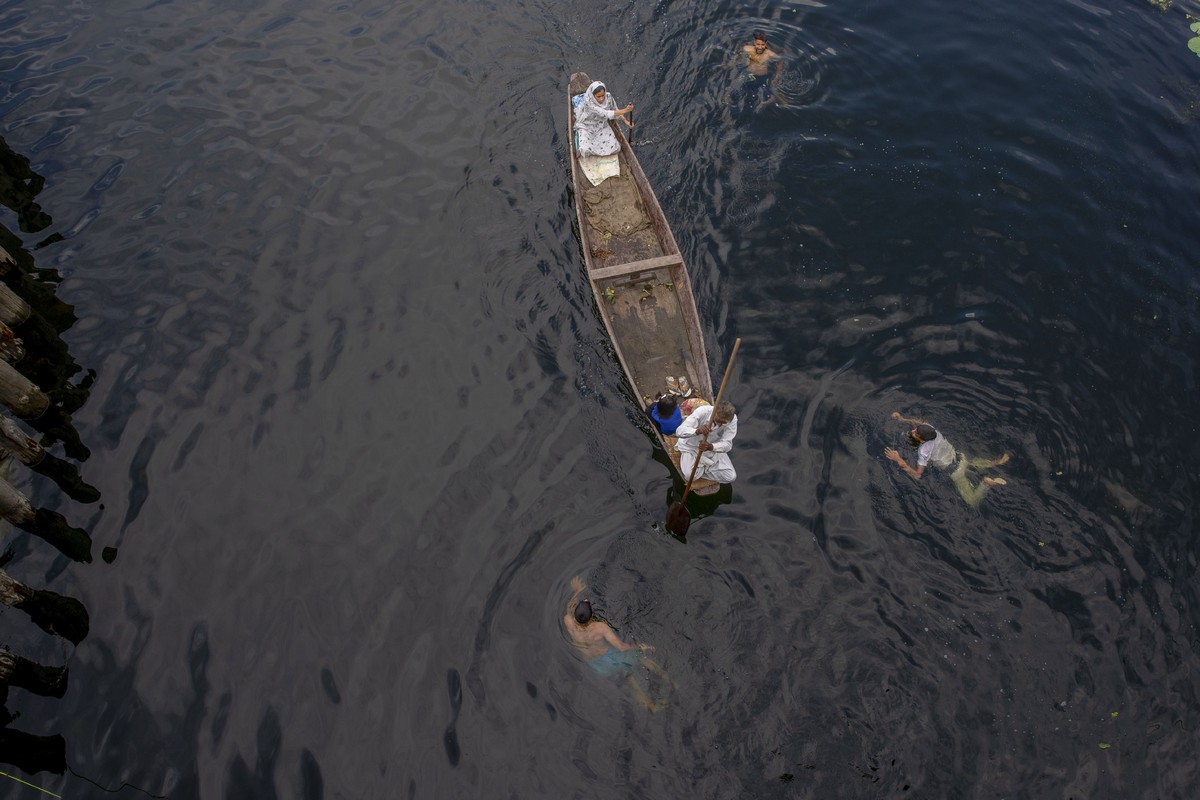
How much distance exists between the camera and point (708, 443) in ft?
36.9

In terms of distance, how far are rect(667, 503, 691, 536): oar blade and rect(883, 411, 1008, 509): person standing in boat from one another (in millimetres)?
3748

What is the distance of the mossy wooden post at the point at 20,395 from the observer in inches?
482

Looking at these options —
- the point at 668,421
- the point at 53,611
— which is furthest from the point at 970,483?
the point at 53,611

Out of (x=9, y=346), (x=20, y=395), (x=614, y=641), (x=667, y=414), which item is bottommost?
(x=20, y=395)

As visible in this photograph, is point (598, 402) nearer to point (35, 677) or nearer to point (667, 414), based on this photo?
point (667, 414)

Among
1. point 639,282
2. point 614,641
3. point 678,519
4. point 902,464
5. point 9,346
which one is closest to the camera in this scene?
point 614,641

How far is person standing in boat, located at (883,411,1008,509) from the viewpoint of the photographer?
472 inches

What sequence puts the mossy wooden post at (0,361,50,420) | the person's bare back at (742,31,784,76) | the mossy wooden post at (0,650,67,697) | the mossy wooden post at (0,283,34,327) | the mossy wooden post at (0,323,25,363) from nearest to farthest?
the mossy wooden post at (0,650,67,697) → the mossy wooden post at (0,361,50,420) → the mossy wooden post at (0,323,25,363) → the mossy wooden post at (0,283,34,327) → the person's bare back at (742,31,784,76)

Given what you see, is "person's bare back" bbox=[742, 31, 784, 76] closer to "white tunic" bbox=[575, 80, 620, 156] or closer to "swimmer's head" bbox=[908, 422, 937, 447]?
"white tunic" bbox=[575, 80, 620, 156]

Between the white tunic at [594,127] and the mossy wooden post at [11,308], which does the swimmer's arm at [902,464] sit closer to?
the white tunic at [594,127]

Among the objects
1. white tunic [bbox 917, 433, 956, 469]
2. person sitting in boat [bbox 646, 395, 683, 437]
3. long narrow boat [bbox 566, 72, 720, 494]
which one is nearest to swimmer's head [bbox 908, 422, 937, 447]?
white tunic [bbox 917, 433, 956, 469]

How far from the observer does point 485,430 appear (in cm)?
1341

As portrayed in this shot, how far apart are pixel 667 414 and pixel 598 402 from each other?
6.49ft

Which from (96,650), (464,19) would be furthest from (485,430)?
(464,19)
